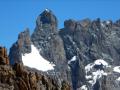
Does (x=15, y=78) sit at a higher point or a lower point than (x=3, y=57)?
lower

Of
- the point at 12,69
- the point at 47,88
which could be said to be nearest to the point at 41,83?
the point at 47,88

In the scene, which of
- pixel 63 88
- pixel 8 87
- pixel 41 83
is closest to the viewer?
pixel 8 87

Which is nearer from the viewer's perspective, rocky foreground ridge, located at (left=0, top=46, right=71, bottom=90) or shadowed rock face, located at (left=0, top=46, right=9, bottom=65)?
rocky foreground ridge, located at (left=0, top=46, right=71, bottom=90)

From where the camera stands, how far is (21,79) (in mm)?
106938

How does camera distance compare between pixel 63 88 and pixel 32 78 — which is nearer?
pixel 32 78

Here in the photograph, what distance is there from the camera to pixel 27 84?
109000 millimetres

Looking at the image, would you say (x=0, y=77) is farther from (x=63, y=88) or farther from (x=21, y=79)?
(x=63, y=88)

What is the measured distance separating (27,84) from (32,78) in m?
2.61

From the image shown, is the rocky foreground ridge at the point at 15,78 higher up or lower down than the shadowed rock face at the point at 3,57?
lower down

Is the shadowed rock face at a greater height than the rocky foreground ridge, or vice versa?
the shadowed rock face

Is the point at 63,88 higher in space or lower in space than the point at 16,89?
higher

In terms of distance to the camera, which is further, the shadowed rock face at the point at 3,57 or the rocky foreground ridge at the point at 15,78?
the shadowed rock face at the point at 3,57

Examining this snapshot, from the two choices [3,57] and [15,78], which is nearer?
[15,78]

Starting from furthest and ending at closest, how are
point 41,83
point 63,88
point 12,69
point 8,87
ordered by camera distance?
point 63,88 → point 41,83 → point 12,69 → point 8,87
